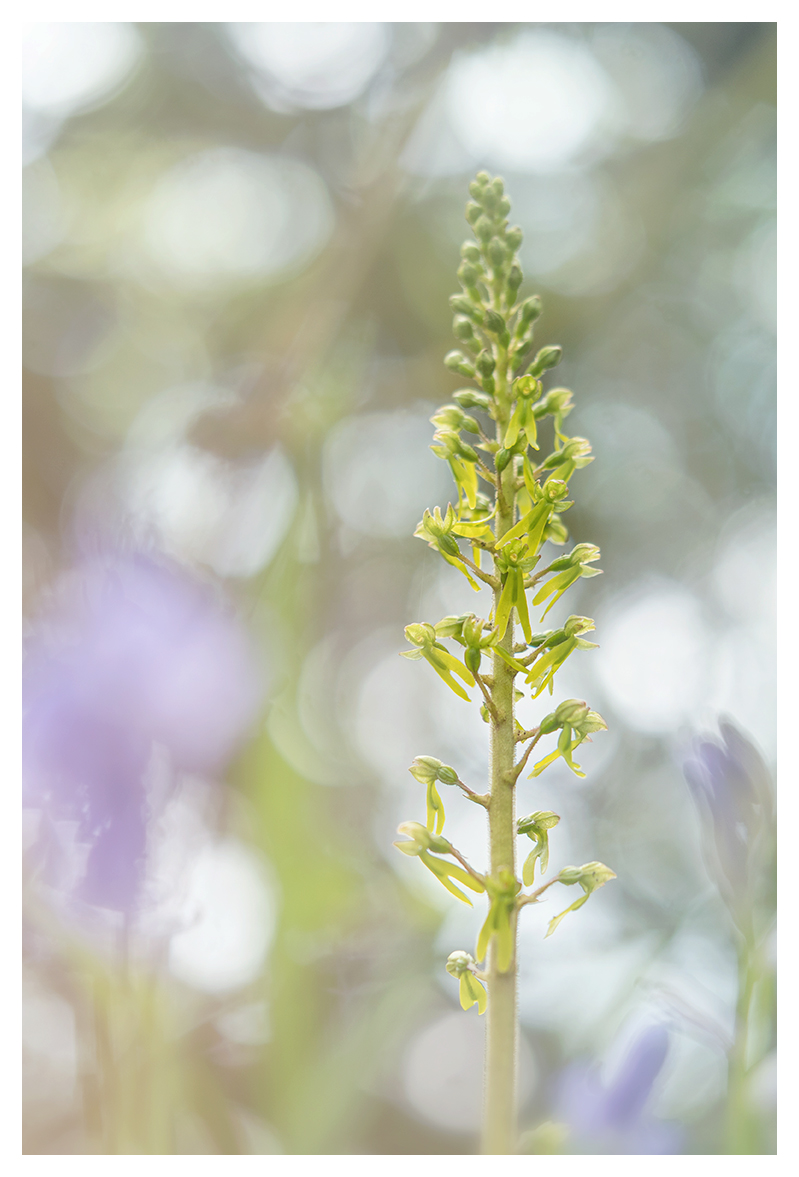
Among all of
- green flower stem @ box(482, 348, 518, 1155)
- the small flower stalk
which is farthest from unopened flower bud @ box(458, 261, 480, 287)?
green flower stem @ box(482, 348, 518, 1155)

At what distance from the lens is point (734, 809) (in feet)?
1.42

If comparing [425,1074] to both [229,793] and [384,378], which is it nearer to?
[229,793]

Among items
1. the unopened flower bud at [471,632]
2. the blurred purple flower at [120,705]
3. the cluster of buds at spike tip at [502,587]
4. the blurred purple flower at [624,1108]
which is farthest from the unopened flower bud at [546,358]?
the blurred purple flower at [624,1108]

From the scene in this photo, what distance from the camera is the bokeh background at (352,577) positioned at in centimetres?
50

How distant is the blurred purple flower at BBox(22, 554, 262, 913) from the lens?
1.53ft

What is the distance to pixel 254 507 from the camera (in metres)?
0.76

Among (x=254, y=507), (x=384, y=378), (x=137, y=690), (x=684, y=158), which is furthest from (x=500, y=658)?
(x=684, y=158)

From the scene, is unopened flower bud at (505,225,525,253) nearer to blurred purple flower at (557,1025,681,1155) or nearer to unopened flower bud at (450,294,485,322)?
unopened flower bud at (450,294,485,322)

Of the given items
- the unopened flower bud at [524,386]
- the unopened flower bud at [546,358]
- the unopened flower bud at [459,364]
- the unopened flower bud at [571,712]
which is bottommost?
the unopened flower bud at [571,712]

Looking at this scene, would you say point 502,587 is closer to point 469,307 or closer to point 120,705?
point 469,307

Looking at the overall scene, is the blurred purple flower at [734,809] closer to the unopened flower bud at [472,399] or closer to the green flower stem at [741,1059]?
the green flower stem at [741,1059]

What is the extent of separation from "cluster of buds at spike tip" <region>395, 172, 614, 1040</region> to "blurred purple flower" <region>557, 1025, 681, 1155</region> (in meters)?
0.15

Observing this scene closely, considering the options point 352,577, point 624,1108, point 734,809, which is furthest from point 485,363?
point 352,577

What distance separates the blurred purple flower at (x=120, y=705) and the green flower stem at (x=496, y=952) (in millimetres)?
229
